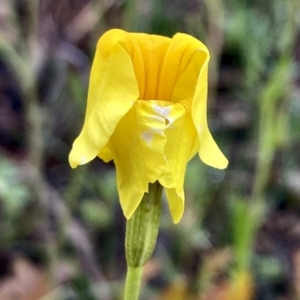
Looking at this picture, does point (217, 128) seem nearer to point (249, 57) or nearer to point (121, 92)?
point (249, 57)

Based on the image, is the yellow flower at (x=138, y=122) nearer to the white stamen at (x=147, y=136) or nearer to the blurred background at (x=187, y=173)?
the white stamen at (x=147, y=136)

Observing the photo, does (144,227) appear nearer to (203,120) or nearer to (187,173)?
(203,120)

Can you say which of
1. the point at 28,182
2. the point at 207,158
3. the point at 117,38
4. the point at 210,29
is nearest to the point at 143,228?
the point at 207,158

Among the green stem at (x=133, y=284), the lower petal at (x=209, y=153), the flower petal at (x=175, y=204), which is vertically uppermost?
the lower petal at (x=209, y=153)

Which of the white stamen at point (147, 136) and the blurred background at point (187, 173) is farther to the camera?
the blurred background at point (187, 173)

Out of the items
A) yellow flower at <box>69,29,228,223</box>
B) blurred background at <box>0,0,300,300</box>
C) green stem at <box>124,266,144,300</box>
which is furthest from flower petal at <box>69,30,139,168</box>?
blurred background at <box>0,0,300,300</box>

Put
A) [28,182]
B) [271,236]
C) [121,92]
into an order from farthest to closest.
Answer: [271,236] < [28,182] < [121,92]

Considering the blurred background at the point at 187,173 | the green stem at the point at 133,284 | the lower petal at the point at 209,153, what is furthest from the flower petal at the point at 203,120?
the blurred background at the point at 187,173
